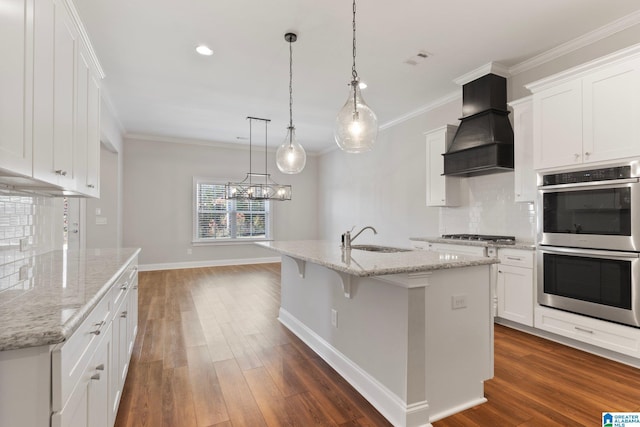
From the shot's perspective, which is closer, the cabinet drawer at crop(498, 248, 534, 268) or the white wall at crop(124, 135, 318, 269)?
the cabinet drawer at crop(498, 248, 534, 268)

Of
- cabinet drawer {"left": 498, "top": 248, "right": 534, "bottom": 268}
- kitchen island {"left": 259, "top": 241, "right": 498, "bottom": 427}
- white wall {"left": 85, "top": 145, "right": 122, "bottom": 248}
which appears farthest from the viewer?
white wall {"left": 85, "top": 145, "right": 122, "bottom": 248}

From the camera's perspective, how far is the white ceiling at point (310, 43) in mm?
2715

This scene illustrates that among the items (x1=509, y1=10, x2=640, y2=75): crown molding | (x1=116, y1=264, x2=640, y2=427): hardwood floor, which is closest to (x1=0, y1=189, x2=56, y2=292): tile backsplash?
(x1=116, y1=264, x2=640, y2=427): hardwood floor

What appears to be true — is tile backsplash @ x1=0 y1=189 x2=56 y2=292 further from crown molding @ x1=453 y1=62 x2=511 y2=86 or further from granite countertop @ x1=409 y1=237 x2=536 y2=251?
crown molding @ x1=453 y1=62 x2=511 y2=86

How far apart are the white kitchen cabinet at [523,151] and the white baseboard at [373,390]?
264 centimetres

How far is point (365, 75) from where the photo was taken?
3984mm

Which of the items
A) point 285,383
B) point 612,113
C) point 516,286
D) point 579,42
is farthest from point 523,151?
point 285,383

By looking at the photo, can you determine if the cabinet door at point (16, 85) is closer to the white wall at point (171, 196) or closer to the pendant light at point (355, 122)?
the pendant light at point (355, 122)

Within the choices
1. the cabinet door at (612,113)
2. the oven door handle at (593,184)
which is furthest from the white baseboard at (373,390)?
the cabinet door at (612,113)

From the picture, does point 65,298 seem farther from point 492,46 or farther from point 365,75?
point 492,46

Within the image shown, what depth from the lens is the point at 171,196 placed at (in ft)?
23.4

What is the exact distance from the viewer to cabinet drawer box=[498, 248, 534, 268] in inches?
126

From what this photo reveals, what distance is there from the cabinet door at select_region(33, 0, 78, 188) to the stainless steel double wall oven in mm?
3883

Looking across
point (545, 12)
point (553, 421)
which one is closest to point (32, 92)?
point (553, 421)
